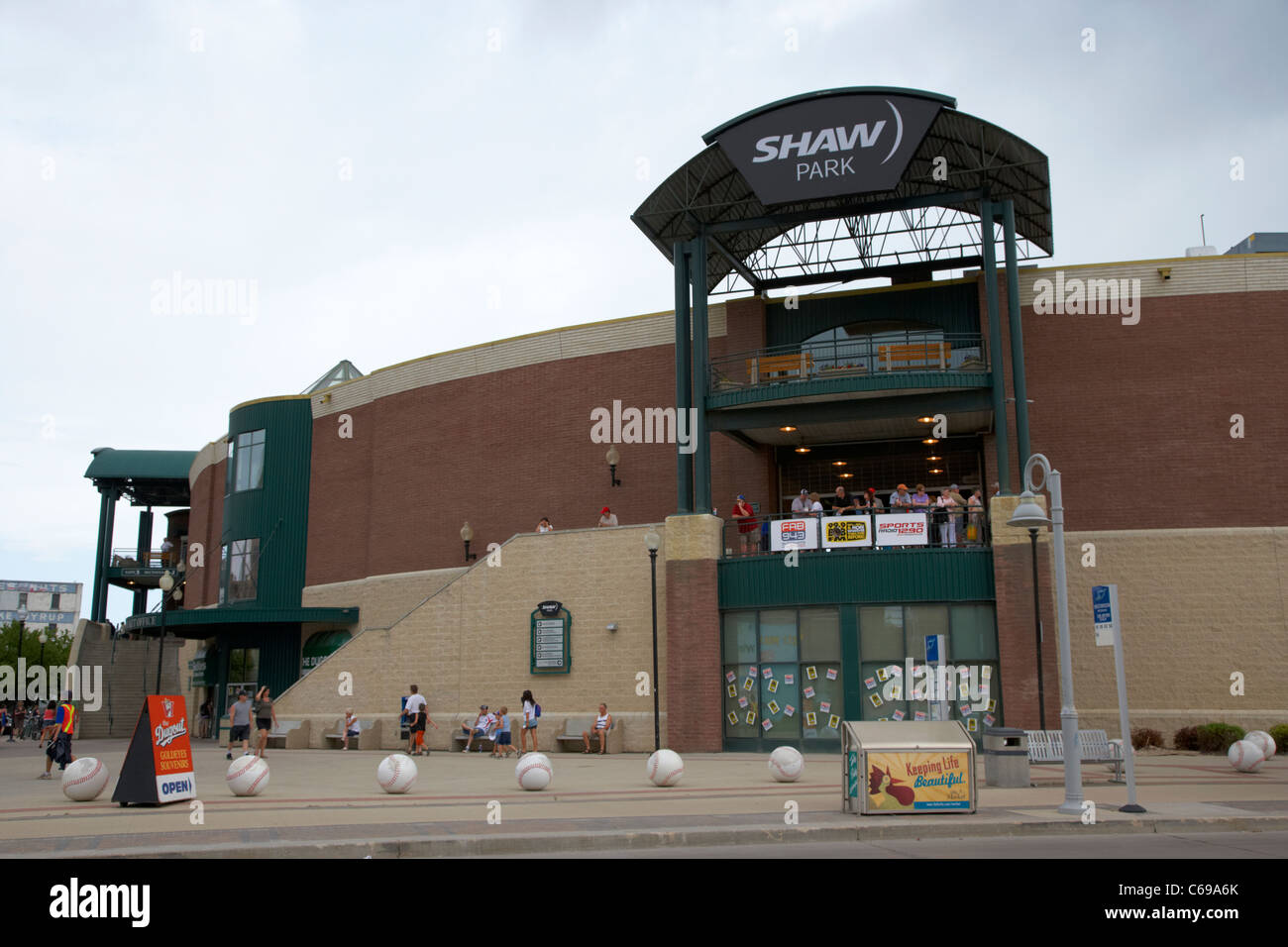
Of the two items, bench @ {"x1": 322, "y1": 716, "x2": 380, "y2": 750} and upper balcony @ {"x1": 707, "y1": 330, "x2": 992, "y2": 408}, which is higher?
→ upper balcony @ {"x1": 707, "y1": 330, "x2": 992, "y2": 408}

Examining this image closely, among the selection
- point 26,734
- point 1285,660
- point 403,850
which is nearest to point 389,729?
point 403,850

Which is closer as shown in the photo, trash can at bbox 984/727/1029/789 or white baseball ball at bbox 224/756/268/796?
white baseball ball at bbox 224/756/268/796

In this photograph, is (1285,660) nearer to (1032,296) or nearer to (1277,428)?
(1277,428)

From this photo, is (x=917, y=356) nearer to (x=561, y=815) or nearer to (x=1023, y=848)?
(x=561, y=815)

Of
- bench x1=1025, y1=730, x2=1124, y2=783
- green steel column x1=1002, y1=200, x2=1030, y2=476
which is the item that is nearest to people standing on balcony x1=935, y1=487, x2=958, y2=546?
green steel column x1=1002, y1=200, x2=1030, y2=476

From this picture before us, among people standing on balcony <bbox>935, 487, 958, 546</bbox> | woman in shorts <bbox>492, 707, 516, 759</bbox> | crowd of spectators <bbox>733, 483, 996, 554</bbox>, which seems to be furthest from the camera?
woman in shorts <bbox>492, 707, 516, 759</bbox>

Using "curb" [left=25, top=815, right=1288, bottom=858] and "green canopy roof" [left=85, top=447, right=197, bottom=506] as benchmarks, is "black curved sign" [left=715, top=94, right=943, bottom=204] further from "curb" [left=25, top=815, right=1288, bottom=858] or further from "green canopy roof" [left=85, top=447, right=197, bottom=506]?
"green canopy roof" [left=85, top=447, right=197, bottom=506]

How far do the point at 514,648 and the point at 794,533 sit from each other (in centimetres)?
821

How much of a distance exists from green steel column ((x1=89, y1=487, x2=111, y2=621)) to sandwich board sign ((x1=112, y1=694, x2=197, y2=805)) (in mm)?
45209

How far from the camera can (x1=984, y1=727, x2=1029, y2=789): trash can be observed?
691 inches

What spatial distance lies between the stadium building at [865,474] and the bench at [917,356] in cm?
19

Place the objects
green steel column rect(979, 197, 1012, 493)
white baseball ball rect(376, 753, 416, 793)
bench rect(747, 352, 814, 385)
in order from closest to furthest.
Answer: white baseball ball rect(376, 753, 416, 793) → green steel column rect(979, 197, 1012, 493) → bench rect(747, 352, 814, 385)

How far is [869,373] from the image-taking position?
27.3 meters

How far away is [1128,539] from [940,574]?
18.5 feet
